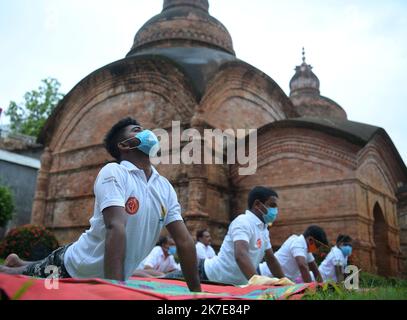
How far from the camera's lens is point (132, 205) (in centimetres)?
281

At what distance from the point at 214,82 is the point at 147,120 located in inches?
78.5

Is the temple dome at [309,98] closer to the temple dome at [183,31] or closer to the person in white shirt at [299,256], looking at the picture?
the temple dome at [183,31]

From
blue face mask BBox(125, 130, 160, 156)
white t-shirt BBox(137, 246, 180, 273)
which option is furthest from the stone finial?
blue face mask BBox(125, 130, 160, 156)

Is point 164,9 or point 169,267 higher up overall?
point 164,9

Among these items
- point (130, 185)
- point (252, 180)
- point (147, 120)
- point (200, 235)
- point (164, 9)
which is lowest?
point (130, 185)

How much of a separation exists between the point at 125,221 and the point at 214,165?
310 inches

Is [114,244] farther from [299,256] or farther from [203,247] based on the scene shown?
[203,247]

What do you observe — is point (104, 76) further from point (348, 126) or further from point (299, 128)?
point (348, 126)

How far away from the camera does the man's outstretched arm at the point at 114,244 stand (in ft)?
8.32

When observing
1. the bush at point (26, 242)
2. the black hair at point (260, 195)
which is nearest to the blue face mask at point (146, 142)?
the black hair at point (260, 195)

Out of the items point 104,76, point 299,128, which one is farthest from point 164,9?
point 299,128

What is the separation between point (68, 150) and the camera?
13117 mm

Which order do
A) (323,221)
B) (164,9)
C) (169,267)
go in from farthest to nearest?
(164,9) < (323,221) < (169,267)

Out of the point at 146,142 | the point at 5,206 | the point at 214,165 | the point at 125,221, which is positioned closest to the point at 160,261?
the point at 214,165
